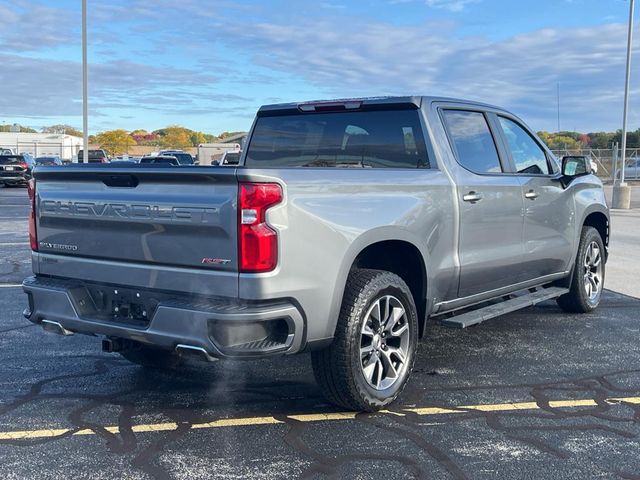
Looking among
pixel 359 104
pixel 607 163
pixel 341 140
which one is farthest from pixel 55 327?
pixel 607 163

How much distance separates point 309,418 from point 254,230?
4.45ft

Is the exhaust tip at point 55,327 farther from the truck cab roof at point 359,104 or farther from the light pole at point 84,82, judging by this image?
the light pole at point 84,82

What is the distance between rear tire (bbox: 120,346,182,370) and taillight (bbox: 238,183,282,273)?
1840 millimetres

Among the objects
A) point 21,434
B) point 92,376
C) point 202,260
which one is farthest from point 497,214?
point 21,434

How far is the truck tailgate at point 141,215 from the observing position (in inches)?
147

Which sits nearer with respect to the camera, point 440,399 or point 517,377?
point 440,399

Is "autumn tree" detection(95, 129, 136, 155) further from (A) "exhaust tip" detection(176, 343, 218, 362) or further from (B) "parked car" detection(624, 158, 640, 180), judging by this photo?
(A) "exhaust tip" detection(176, 343, 218, 362)

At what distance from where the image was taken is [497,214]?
18.1 ft

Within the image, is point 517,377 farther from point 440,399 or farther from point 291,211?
point 291,211

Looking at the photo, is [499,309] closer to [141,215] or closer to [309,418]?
[309,418]

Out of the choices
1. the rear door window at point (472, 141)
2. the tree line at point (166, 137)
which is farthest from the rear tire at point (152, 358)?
the tree line at point (166, 137)

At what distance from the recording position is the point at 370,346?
14.6 feet

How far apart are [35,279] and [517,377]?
11.4ft

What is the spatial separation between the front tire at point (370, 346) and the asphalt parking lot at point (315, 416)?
162mm
